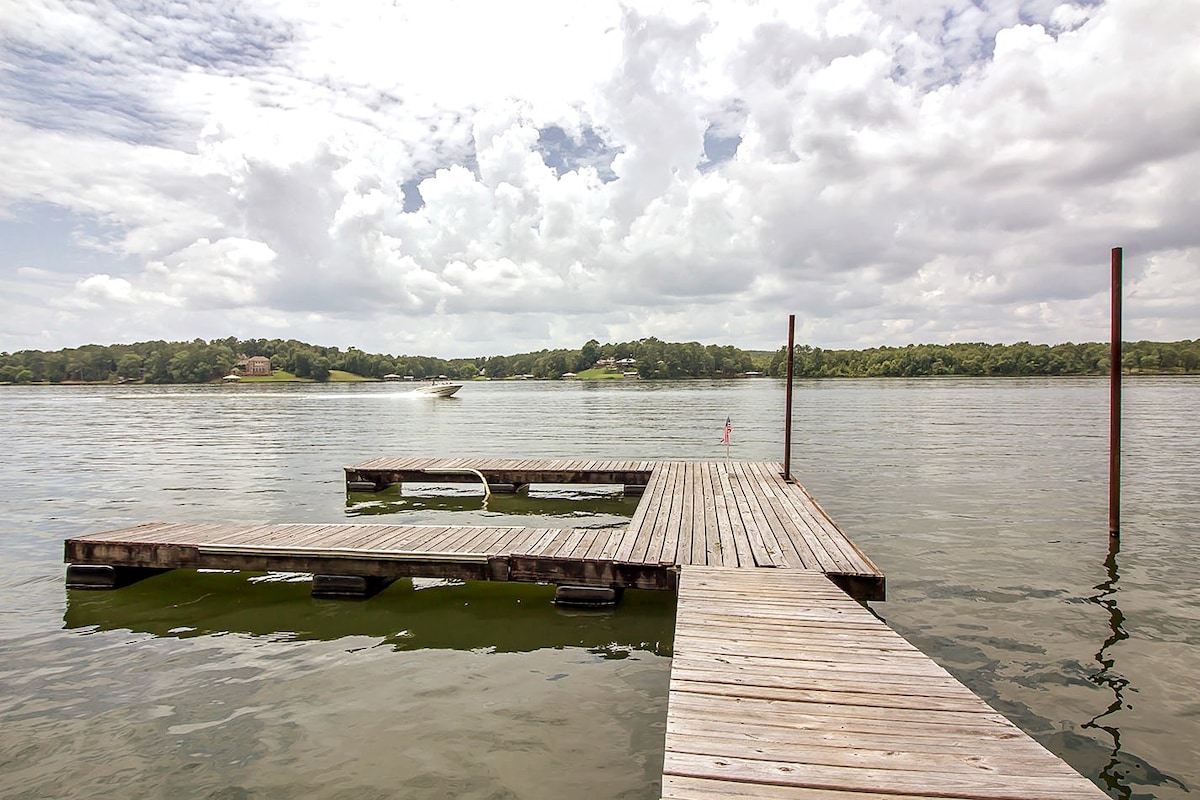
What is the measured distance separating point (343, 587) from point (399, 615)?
1.03 m

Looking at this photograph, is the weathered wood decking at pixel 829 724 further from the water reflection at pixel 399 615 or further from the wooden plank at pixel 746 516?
the wooden plank at pixel 746 516

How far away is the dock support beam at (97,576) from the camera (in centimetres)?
986

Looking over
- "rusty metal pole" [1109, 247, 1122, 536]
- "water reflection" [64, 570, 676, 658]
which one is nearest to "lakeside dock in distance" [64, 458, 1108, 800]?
"water reflection" [64, 570, 676, 658]

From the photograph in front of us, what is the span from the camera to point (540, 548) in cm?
906

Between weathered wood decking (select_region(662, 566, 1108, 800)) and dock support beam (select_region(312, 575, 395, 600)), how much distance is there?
4.89m

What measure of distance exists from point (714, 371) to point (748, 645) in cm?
16621

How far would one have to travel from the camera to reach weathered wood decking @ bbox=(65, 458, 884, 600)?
8.34 metres

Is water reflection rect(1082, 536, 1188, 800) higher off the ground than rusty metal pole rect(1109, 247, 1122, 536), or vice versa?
rusty metal pole rect(1109, 247, 1122, 536)

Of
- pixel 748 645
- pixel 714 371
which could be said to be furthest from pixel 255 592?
pixel 714 371

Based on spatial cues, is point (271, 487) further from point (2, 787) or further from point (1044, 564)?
point (1044, 564)

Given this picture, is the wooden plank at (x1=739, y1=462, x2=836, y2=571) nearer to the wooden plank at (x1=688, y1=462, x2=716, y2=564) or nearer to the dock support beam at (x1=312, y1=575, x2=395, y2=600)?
the wooden plank at (x1=688, y1=462, x2=716, y2=564)

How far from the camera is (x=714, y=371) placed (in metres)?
169

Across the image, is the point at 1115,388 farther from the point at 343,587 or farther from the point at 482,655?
the point at 343,587

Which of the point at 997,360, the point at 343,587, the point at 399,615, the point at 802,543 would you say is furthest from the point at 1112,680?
the point at 997,360
